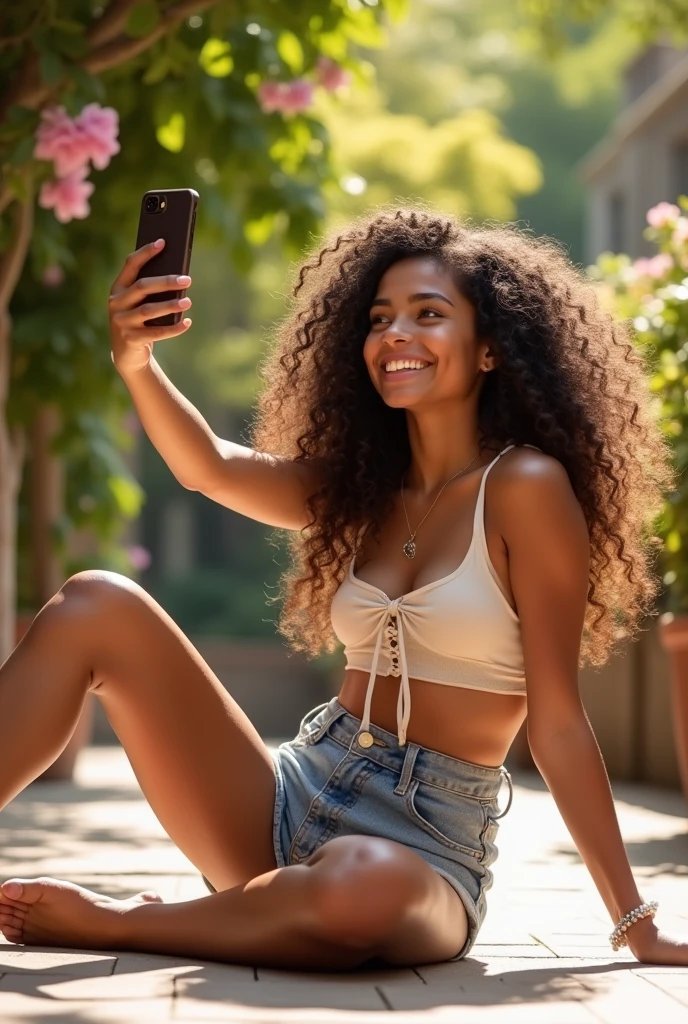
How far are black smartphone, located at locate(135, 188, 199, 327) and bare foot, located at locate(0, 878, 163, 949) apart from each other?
109 cm

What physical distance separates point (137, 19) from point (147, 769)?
2422mm

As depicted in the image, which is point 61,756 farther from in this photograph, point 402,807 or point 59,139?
point 402,807

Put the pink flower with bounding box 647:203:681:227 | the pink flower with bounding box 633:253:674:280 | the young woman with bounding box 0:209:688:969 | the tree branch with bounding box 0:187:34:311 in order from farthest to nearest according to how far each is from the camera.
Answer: the pink flower with bounding box 633:253:674:280
the pink flower with bounding box 647:203:681:227
the tree branch with bounding box 0:187:34:311
the young woman with bounding box 0:209:688:969

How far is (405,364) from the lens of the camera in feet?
10.7

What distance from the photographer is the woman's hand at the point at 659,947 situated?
9.39 ft

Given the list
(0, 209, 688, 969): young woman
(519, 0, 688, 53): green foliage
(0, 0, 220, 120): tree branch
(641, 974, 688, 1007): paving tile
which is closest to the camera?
(641, 974, 688, 1007): paving tile

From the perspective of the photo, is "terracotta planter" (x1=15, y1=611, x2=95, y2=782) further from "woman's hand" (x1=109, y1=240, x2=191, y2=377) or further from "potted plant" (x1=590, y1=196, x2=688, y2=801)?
"woman's hand" (x1=109, y1=240, x2=191, y2=377)

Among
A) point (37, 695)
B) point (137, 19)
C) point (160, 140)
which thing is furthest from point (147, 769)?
point (160, 140)

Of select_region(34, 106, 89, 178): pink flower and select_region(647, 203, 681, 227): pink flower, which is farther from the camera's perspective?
select_region(647, 203, 681, 227): pink flower

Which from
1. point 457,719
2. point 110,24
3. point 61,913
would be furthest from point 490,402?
point 110,24

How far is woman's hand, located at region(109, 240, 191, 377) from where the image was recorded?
3094mm

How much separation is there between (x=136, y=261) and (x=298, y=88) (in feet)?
9.83

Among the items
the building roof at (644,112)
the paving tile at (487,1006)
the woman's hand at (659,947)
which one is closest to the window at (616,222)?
the building roof at (644,112)

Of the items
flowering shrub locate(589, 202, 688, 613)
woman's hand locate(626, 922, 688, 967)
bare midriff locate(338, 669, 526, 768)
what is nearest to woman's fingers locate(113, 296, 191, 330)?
bare midriff locate(338, 669, 526, 768)
